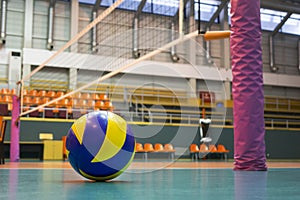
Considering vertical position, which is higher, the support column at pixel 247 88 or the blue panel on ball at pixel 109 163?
the support column at pixel 247 88

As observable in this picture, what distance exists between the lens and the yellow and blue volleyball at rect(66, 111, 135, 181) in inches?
134

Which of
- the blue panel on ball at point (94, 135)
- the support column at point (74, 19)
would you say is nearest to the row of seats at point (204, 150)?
the support column at point (74, 19)

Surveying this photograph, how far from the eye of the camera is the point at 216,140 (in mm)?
18094

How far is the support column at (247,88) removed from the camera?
6383 mm

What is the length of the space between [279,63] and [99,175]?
23445mm

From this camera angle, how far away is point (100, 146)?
3.40 meters

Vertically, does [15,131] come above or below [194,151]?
above

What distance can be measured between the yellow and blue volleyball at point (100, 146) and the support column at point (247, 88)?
3291 mm

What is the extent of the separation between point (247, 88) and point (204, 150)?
9232 millimetres

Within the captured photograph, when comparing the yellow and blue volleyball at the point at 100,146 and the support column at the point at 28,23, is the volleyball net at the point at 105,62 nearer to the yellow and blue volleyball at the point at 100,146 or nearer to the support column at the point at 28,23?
the support column at the point at 28,23

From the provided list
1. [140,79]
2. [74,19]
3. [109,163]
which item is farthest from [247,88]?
[74,19]

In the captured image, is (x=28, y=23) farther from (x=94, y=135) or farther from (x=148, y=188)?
(x=148, y=188)

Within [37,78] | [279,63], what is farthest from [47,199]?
[279,63]

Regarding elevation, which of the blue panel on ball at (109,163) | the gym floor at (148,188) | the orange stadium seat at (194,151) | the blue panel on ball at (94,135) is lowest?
the orange stadium seat at (194,151)
